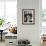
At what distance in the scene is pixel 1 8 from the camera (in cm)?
755

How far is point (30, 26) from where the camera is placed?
18.2ft

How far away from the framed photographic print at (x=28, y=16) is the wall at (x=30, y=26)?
0.11 meters

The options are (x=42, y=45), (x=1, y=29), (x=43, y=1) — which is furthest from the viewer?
(x=1, y=29)

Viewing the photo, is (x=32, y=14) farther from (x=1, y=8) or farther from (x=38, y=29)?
(x=1, y=8)

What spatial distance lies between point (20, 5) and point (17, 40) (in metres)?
1.35

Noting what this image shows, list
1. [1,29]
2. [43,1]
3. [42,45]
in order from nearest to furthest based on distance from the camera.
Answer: [42,45] → [43,1] → [1,29]

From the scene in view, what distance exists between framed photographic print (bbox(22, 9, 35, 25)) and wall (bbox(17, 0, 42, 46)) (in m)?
0.11

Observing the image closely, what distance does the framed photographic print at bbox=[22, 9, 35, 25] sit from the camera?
18.1 ft

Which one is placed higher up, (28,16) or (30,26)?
(28,16)

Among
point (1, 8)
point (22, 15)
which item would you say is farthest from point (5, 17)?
point (22, 15)

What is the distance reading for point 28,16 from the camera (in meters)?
5.57

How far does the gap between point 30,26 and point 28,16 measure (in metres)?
0.39

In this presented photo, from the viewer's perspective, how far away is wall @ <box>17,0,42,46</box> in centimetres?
551

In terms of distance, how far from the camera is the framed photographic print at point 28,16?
5.52 metres
